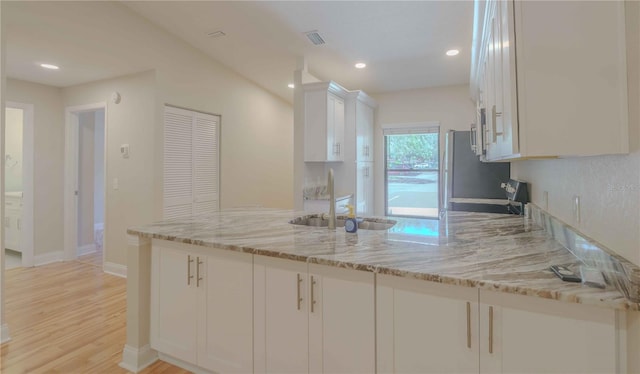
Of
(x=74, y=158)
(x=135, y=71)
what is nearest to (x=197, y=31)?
(x=135, y=71)

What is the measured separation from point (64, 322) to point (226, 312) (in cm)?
193

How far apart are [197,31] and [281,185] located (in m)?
3.09

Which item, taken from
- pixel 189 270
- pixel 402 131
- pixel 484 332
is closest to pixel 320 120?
pixel 402 131

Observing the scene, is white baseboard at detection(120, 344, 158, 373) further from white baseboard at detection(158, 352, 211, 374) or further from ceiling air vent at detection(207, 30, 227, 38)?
ceiling air vent at detection(207, 30, 227, 38)

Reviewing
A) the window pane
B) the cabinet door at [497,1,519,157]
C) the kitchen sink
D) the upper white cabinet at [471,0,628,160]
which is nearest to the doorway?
the window pane

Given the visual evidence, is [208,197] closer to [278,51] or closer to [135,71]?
[135,71]

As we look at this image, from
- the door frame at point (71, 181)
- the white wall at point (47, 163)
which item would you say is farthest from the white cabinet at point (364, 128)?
the white wall at point (47, 163)

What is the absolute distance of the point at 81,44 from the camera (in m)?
3.27

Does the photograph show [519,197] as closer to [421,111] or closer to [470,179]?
[470,179]

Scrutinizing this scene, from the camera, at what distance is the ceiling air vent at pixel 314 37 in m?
3.40

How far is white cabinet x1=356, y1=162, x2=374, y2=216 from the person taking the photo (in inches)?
188

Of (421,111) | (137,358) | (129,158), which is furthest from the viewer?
(421,111)

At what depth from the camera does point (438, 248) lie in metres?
1.57

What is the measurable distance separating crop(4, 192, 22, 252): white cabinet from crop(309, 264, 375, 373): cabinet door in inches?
195
